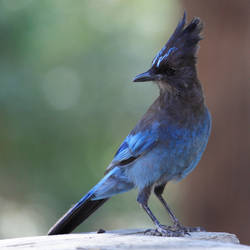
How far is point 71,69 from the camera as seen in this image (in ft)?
22.9

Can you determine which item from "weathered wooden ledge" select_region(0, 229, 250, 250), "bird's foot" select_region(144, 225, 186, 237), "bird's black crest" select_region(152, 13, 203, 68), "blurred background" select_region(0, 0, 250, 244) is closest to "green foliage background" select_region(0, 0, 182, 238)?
"blurred background" select_region(0, 0, 250, 244)

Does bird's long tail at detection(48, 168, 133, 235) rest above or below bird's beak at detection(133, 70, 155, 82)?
below

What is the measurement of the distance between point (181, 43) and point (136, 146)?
717 mm

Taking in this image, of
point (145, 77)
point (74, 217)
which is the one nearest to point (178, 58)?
point (145, 77)

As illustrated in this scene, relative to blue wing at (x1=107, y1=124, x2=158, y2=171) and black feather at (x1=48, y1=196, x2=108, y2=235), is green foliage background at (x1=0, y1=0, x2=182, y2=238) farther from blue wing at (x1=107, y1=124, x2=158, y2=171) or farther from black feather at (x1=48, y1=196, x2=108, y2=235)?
black feather at (x1=48, y1=196, x2=108, y2=235)

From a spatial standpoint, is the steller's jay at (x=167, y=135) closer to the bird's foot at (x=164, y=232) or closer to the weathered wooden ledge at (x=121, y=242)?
the bird's foot at (x=164, y=232)

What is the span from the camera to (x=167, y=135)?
3.20m

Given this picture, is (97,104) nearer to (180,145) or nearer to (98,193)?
(98,193)

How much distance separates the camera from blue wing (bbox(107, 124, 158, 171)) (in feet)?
10.7

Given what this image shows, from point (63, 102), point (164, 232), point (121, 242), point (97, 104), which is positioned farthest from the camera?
point (97, 104)

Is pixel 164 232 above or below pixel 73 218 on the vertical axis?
below

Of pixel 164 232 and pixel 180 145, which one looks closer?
pixel 164 232

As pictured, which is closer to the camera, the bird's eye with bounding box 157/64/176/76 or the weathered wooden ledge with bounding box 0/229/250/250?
the weathered wooden ledge with bounding box 0/229/250/250

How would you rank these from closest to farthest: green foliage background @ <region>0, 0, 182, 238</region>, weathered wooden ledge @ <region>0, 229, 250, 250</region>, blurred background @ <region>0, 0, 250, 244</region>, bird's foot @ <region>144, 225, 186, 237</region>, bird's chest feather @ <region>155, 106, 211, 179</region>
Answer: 1. weathered wooden ledge @ <region>0, 229, 250, 250</region>
2. bird's foot @ <region>144, 225, 186, 237</region>
3. bird's chest feather @ <region>155, 106, 211, 179</region>
4. blurred background @ <region>0, 0, 250, 244</region>
5. green foliage background @ <region>0, 0, 182, 238</region>
